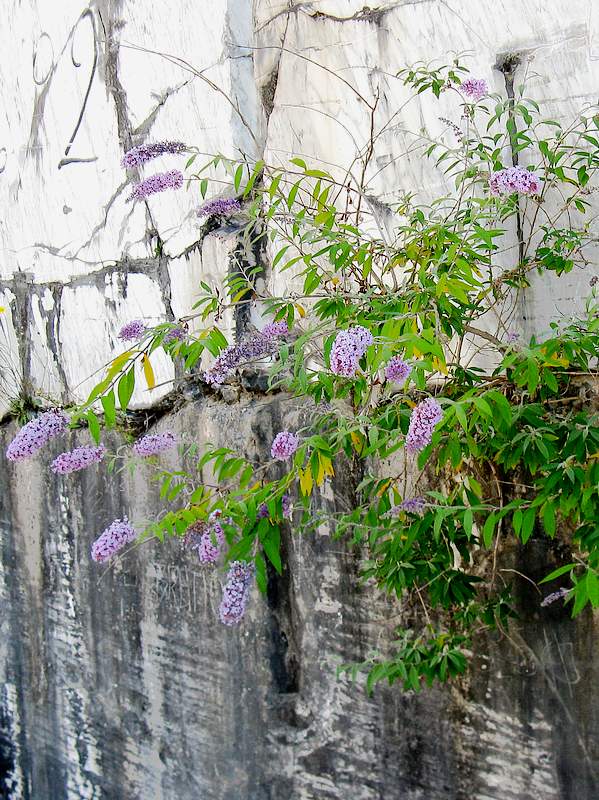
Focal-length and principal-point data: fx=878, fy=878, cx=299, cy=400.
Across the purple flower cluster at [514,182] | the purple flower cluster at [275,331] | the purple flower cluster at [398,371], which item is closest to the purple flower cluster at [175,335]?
the purple flower cluster at [275,331]

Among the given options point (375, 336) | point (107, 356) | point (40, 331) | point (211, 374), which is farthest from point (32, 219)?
point (375, 336)

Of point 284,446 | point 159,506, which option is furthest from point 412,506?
point 159,506

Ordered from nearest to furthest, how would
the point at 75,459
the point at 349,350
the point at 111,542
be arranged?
the point at 349,350
the point at 111,542
the point at 75,459

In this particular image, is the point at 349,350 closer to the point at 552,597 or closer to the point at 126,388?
the point at 126,388

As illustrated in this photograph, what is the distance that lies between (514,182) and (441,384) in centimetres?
41

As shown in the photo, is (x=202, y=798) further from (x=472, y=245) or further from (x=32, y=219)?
(x=32, y=219)

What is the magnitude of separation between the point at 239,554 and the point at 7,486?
1416mm

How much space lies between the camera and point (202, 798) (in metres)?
2.23

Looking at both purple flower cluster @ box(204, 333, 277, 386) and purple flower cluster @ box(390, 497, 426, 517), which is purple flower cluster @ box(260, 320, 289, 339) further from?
purple flower cluster @ box(390, 497, 426, 517)

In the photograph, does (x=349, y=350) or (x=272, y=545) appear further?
(x=272, y=545)

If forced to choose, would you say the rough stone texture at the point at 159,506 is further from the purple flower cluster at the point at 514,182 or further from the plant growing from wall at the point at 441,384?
the purple flower cluster at the point at 514,182

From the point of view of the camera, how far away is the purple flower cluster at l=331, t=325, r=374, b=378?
132cm

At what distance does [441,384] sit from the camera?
171 centimetres

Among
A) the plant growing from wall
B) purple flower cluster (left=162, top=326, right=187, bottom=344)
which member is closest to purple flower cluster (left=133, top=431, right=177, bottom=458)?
the plant growing from wall
